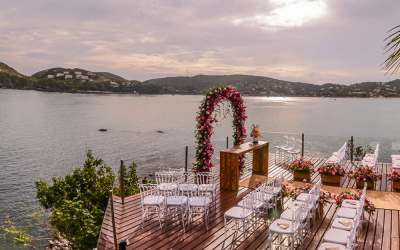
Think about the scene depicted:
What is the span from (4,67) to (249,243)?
360 feet

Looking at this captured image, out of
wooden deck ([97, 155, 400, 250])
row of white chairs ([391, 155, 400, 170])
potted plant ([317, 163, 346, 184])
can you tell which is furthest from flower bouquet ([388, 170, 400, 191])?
wooden deck ([97, 155, 400, 250])

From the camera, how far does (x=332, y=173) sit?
898 cm

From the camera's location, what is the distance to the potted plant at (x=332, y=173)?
9055 millimetres

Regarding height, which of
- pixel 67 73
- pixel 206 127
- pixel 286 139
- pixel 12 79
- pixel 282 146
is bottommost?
pixel 282 146

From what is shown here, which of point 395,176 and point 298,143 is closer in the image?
point 395,176

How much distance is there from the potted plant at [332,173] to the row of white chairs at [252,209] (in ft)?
8.91

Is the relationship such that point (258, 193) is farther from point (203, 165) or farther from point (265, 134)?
point (265, 134)

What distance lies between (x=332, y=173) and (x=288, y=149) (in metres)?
3.13

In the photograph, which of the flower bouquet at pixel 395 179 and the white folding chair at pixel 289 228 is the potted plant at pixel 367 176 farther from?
the white folding chair at pixel 289 228

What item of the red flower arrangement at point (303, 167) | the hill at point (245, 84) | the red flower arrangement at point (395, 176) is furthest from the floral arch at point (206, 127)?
the hill at point (245, 84)

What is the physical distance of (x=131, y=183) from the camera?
42.2 ft

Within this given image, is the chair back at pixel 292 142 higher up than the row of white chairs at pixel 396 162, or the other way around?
the chair back at pixel 292 142

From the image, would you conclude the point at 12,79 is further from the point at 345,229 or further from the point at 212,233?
the point at 345,229

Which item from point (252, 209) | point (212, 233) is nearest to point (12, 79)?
point (212, 233)
